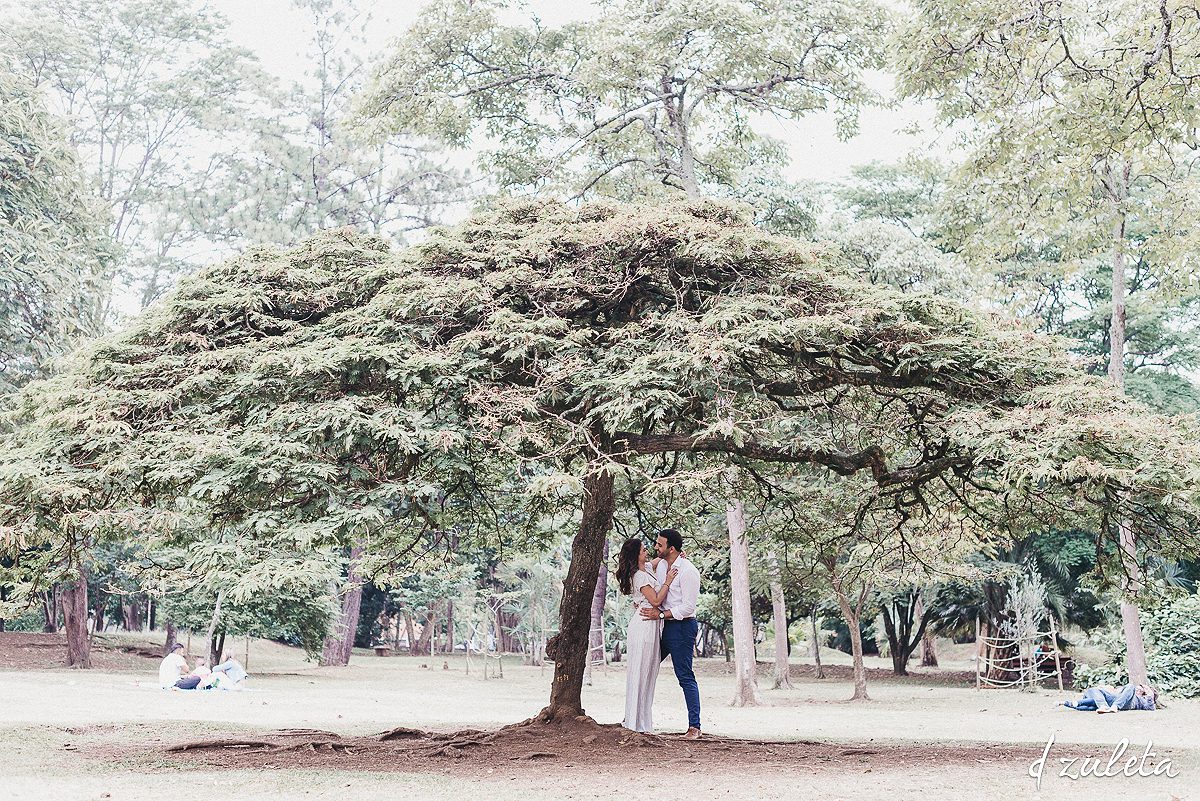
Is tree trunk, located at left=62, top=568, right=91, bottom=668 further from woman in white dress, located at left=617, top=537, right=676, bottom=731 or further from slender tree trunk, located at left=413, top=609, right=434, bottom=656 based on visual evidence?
slender tree trunk, located at left=413, top=609, right=434, bottom=656

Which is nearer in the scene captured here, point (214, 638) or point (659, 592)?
point (659, 592)

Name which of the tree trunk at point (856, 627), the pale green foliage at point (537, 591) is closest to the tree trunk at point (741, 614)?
the tree trunk at point (856, 627)

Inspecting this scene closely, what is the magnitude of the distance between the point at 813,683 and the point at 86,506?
23482 mm

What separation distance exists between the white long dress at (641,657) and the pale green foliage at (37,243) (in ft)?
45.6

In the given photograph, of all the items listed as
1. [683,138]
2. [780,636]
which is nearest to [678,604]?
[683,138]

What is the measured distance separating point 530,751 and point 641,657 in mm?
1212

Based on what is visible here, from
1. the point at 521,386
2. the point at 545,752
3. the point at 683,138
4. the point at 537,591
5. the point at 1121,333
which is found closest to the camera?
the point at 521,386

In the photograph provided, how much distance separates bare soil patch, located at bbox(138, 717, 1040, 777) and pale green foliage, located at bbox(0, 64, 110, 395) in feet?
39.5

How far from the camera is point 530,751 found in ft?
26.2

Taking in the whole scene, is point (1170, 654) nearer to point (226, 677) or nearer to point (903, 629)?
point (903, 629)

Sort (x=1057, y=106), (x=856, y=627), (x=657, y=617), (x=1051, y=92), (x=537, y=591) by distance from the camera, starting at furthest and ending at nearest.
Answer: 1. (x=537, y=591)
2. (x=856, y=627)
3. (x=1057, y=106)
4. (x=1051, y=92)
5. (x=657, y=617)

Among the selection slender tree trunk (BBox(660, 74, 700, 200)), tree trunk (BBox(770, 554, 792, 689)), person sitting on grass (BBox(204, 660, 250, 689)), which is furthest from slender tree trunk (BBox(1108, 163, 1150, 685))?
person sitting on grass (BBox(204, 660, 250, 689))

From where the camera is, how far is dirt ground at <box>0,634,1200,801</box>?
638 centimetres

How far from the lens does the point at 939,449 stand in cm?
814
